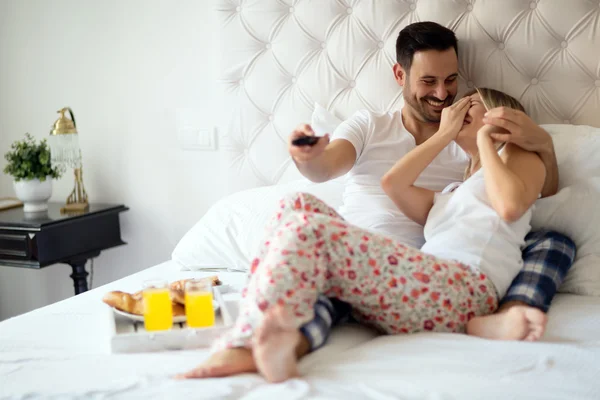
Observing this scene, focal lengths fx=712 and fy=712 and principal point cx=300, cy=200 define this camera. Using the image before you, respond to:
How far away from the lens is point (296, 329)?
4.21ft

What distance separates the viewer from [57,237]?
2562mm

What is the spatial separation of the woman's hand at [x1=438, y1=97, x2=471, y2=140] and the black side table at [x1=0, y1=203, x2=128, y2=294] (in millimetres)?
1456

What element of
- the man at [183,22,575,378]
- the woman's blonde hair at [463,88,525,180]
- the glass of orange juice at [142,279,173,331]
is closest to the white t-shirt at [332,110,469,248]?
the man at [183,22,575,378]

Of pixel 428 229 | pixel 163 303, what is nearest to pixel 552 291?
pixel 428 229

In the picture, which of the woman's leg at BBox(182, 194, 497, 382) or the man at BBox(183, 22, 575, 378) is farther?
the man at BBox(183, 22, 575, 378)

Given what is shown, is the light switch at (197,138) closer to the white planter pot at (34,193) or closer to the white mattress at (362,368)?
the white planter pot at (34,193)

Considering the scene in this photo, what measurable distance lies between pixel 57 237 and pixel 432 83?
1440 mm

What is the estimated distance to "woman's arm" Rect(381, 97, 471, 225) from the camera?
1751 millimetres

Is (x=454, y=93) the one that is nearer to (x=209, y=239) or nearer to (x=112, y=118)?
(x=209, y=239)

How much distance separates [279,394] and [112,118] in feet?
6.34

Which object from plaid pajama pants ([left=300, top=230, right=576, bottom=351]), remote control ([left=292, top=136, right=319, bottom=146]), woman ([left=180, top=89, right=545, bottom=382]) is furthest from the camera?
remote control ([left=292, top=136, right=319, bottom=146])

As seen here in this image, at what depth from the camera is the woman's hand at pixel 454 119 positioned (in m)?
1.80

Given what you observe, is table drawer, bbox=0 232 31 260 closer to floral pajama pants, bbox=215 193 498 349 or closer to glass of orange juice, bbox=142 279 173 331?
glass of orange juice, bbox=142 279 173 331

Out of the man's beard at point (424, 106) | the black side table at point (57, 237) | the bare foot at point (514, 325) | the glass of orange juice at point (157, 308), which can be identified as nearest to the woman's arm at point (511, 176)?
the bare foot at point (514, 325)
